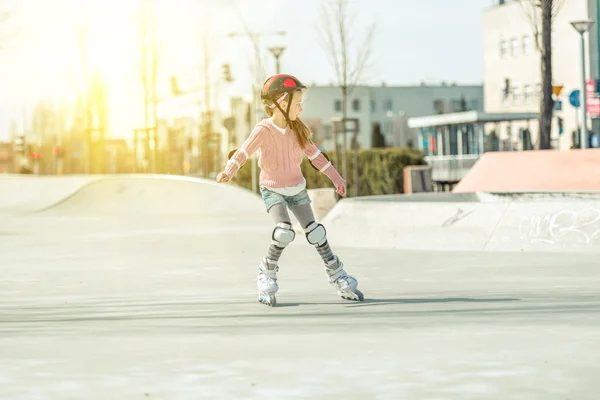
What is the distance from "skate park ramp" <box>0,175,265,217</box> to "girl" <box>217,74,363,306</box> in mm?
21481

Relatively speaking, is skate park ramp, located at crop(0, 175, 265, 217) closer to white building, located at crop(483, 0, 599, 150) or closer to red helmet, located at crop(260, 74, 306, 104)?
red helmet, located at crop(260, 74, 306, 104)

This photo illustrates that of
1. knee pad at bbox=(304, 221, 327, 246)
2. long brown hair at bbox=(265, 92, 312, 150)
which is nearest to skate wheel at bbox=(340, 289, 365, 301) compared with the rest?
knee pad at bbox=(304, 221, 327, 246)

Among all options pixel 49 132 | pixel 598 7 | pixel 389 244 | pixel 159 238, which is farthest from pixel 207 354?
pixel 49 132

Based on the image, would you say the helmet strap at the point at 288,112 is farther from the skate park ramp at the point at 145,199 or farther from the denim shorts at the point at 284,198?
the skate park ramp at the point at 145,199

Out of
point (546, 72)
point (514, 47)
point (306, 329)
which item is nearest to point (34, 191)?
point (546, 72)

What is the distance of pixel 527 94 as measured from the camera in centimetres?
8838

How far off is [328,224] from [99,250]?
322 cm

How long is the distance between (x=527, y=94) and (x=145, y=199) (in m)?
56.4

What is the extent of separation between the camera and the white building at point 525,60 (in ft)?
259

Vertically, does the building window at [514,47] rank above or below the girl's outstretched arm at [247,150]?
above

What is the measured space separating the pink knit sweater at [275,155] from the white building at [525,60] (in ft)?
215

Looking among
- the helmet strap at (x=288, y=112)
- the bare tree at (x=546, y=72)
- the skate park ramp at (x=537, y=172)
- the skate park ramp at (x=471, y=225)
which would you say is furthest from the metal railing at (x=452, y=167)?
the helmet strap at (x=288, y=112)

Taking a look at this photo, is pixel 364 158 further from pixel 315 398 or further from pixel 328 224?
pixel 315 398

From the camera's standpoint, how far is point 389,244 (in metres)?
17.1
